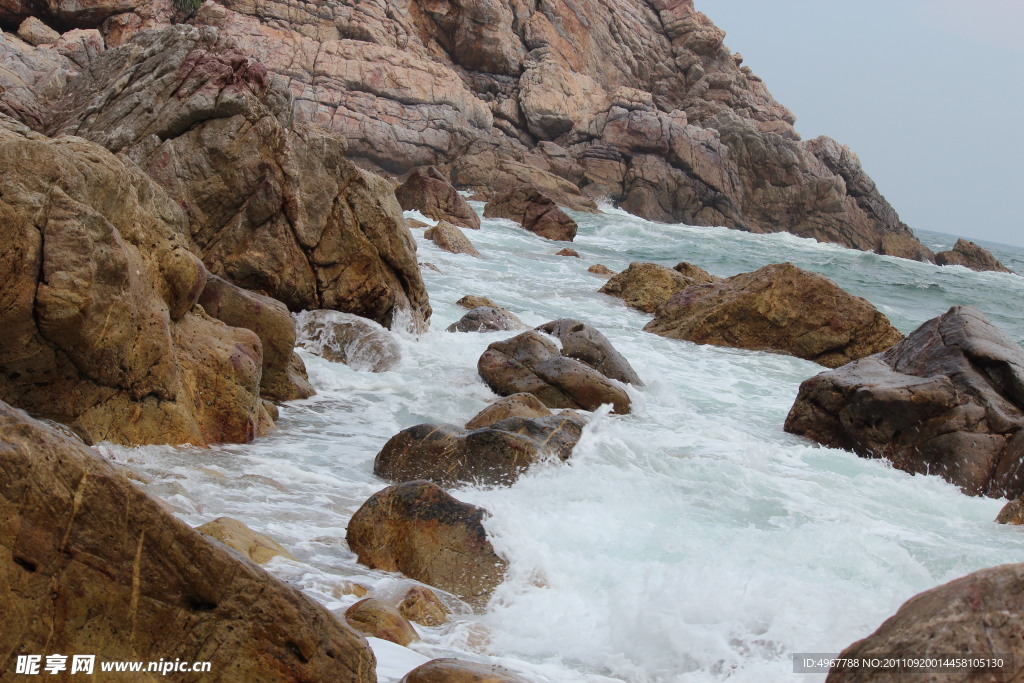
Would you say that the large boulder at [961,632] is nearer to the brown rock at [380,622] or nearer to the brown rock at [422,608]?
the brown rock at [380,622]

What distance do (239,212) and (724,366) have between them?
21.2ft

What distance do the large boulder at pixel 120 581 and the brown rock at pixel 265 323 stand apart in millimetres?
4469

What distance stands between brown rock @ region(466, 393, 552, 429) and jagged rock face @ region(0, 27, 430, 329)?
2.96 metres

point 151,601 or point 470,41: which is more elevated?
point 470,41

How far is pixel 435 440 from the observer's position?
19.2ft

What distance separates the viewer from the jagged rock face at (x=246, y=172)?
8.64 metres

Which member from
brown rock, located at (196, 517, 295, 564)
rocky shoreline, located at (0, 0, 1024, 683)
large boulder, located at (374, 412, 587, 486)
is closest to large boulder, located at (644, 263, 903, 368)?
rocky shoreline, located at (0, 0, 1024, 683)

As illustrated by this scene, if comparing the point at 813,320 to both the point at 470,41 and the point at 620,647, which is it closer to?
the point at 620,647

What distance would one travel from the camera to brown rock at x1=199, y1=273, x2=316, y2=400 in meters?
6.91

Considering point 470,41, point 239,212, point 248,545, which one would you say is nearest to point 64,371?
point 248,545

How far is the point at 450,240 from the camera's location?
18.9 m

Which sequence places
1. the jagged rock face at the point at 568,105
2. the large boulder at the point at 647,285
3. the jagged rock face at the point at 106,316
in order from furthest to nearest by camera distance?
1. the jagged rock face at the point at 568,105
2. the large boulder at the point at 647,285
3. the jagged rock face at the point at 106,316

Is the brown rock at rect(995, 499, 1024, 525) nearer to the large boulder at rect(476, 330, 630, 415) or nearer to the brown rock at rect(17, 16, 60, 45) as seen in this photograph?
the large boulder at rect(476, 330, 630, 415)

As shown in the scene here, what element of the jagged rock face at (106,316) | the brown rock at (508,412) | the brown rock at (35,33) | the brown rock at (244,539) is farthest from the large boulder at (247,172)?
the brown rock at (35,33)
